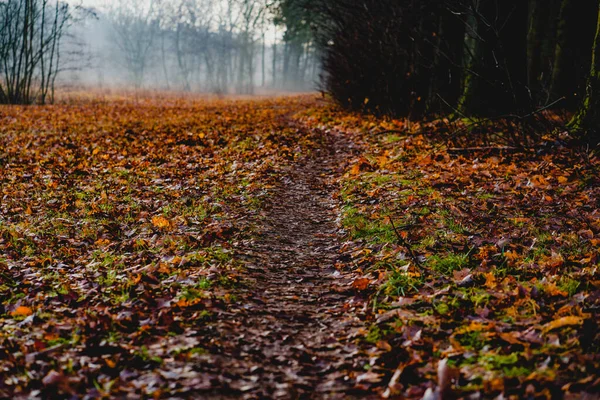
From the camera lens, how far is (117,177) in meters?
8.62

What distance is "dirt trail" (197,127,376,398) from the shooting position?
3.04m

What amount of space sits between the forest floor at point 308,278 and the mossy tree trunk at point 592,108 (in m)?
0.32

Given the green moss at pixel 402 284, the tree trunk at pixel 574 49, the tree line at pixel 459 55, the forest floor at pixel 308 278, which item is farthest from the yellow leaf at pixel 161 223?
the tree trunk at pixel 574 49

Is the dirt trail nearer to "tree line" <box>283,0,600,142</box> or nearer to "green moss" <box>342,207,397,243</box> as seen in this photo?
"green moss" <box>342,207,397,243</box>

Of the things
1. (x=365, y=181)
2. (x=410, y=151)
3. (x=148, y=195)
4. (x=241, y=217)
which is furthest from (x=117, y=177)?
(x=410, y=151)

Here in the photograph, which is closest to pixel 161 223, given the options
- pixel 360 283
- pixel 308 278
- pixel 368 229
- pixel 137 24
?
pixel 308 278

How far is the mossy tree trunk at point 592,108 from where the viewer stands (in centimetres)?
709

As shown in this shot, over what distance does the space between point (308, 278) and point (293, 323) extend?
90 centimetres

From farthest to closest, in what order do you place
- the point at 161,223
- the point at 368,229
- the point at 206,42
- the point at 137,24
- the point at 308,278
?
the point at 137,24 < the point at 206,42 < the point at 161,223 < the point at 368,229 < the point at 308,278

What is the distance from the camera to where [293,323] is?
377 cm

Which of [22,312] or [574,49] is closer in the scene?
[22,312]

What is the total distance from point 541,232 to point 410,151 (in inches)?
174

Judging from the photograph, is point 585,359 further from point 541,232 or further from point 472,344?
point 541,232

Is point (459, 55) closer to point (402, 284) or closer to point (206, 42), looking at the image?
point (402, 284)
